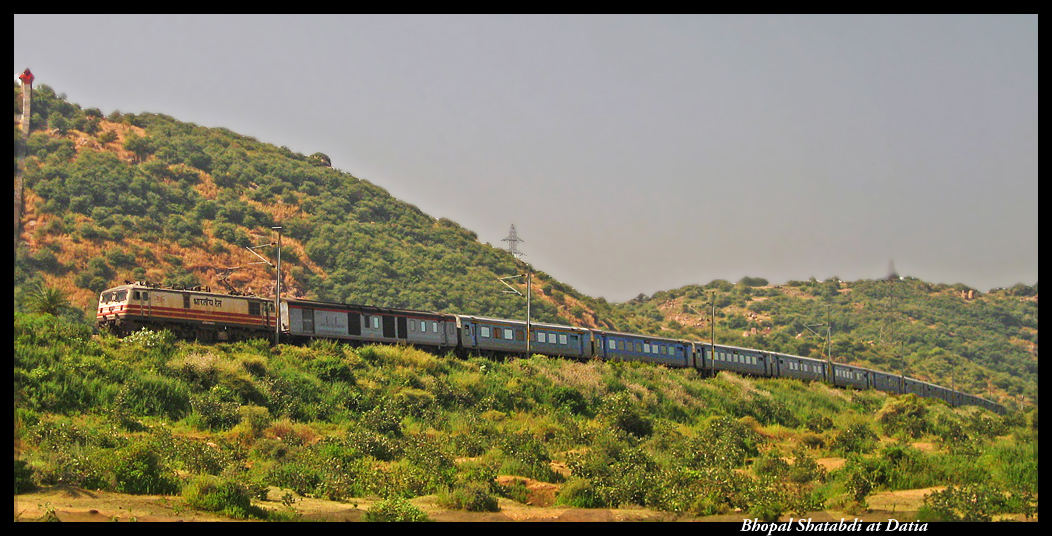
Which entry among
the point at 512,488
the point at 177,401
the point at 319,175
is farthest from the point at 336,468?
the point at 319,175

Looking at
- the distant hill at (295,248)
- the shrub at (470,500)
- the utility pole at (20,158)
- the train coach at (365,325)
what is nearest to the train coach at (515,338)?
the train coach at (365,325)

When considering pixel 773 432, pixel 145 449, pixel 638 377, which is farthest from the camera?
pixel 638 377

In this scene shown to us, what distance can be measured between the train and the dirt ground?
18400mm

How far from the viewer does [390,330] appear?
47.1 m

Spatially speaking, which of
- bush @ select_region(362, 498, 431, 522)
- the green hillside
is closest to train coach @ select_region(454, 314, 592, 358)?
the green hillside

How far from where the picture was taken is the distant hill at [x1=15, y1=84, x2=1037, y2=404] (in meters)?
73.7

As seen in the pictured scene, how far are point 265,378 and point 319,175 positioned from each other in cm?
7546

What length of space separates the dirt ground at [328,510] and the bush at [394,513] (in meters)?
0.58

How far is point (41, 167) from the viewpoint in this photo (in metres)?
80.5

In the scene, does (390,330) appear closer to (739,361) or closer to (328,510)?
(328,510)

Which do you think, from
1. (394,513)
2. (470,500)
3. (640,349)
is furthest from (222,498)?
(640,349)

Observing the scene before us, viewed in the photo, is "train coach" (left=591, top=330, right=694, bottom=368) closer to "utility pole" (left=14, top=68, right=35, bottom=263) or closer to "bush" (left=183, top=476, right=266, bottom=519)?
"bush" (left=183, top=476, right=266, bottom=519)

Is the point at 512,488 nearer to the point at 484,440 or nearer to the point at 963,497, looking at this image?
the point at 484,440
